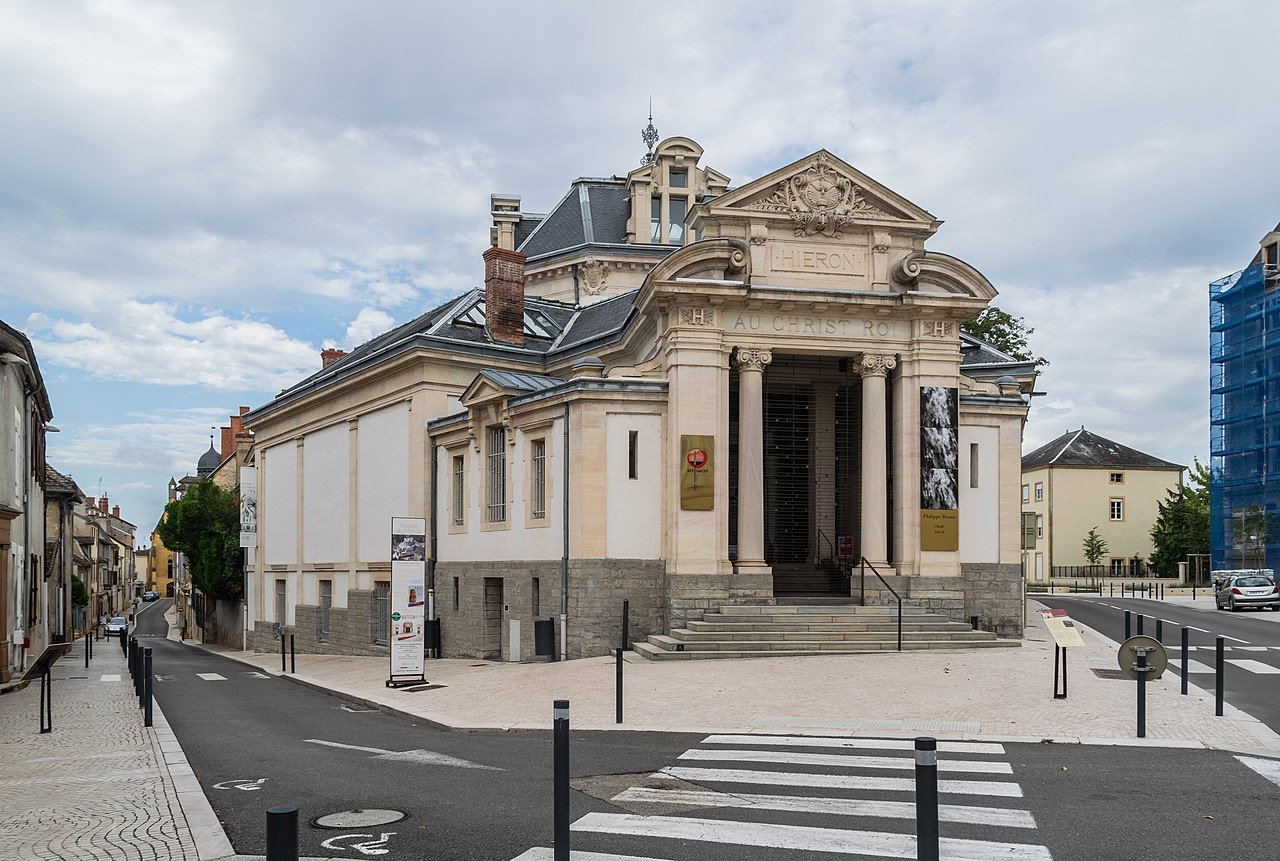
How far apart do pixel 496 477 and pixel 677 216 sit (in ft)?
54.7

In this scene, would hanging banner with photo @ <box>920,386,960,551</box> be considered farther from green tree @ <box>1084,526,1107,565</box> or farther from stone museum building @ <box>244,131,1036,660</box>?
green tree @ <box>1084,526,1107,565</box>

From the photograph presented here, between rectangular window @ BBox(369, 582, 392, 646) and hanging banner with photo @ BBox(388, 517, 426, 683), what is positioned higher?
hanging banner with photo @ BBox(388, 517, 426, 683)

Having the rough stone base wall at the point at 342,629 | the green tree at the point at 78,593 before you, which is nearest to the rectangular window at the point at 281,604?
the rough stone base wall at the point at 342,629

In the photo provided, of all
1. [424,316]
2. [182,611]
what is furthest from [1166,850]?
[182,611]

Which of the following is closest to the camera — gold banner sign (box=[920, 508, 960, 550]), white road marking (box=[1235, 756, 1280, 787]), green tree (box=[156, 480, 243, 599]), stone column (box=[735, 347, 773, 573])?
white road marking (box=[1235, 756, 1280, 787])

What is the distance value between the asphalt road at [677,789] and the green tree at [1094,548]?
72.2 m

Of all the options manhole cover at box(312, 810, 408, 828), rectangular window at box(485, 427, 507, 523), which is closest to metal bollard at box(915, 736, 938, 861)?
manhole cover at box(312, 810, 408, 828)

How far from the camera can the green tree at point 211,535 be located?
50844 millimetres

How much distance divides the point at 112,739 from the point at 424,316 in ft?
86.1

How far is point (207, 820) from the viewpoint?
29.3ft

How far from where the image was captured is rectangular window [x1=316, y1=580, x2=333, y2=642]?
37.3 m

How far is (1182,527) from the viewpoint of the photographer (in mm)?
74000

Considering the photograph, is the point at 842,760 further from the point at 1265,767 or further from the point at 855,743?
the point at 1265,767

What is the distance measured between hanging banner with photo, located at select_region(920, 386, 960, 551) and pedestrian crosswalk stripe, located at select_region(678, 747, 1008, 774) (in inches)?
553
